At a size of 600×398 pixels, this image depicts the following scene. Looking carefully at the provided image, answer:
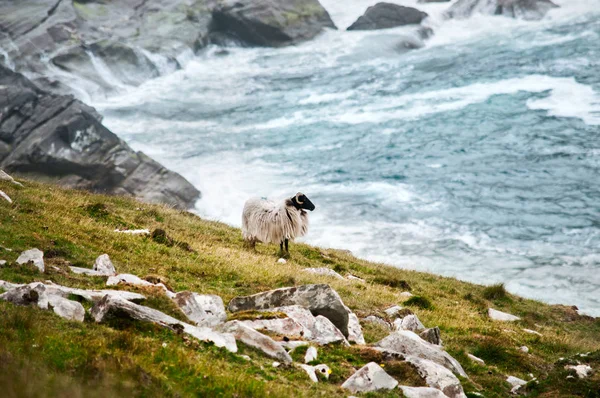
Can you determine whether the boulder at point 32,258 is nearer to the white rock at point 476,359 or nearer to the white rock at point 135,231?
the white rock at point 135,231

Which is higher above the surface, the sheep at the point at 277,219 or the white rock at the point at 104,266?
the white rock at the point at 104,266

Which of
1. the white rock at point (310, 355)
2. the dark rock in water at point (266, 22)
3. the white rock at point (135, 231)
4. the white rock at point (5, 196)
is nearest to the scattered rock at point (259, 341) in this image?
the white rock at point (310, 355)

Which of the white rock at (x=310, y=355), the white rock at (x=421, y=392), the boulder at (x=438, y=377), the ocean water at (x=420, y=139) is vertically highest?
the white rock at (x=310, y=355)

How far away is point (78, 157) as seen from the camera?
49375 millimetres

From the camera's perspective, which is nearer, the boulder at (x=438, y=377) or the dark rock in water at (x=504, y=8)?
the boulder at (x=438, y=377)

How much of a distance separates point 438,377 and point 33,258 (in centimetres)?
846

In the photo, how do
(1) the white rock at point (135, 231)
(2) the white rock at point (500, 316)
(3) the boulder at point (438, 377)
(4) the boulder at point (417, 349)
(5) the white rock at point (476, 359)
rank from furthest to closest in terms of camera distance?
(2) the white rock at point (500, 316) < (1) the white rock at point (135, 231) < (5) the white rock at point (476, 359) < (4) the boulder at point (417, 349) < (3) the boulder at point (438, 377)

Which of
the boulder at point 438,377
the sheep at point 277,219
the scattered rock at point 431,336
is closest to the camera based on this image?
the boulder at point 438,377

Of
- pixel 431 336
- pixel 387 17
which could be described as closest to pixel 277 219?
pixel 431 336

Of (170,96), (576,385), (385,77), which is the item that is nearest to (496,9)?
(385,77)

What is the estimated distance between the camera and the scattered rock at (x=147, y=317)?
1084 centimetres

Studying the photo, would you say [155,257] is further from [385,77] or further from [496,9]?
[496,9]

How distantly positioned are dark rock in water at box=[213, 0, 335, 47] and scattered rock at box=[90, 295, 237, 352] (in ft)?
263

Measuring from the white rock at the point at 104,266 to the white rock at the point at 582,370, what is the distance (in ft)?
31.8
